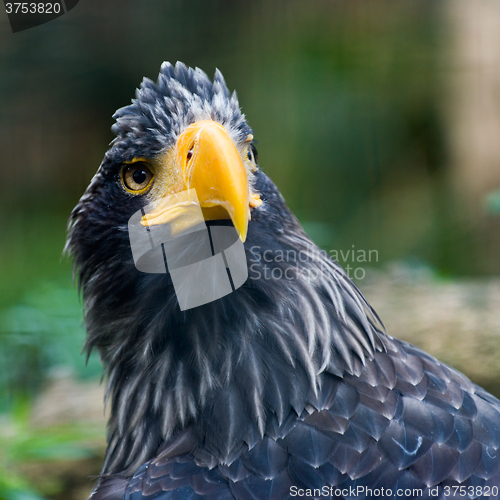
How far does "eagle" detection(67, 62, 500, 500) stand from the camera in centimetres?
140

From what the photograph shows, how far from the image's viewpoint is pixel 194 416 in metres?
1.54

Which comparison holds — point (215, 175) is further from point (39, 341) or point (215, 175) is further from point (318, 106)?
point (318, 106)

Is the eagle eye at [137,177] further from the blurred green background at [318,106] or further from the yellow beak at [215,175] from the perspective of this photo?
the blurred green background at [318,106]

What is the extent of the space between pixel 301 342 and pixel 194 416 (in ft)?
1.15

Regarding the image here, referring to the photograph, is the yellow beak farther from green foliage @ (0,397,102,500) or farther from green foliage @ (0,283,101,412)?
green foliage @ (0,283,101,412)

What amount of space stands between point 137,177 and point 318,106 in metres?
4.34

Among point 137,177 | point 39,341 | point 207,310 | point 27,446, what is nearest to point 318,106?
point 39,341

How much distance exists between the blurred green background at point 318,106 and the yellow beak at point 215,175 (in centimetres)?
384

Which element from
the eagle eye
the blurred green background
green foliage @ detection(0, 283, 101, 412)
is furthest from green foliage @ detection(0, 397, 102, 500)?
the blurred green background

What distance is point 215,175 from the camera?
131 centimetres

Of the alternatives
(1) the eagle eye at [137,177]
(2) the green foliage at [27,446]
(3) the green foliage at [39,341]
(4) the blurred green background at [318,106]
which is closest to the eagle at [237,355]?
(1) the eagle eye at [137,177]

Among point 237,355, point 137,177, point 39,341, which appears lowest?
point 39,341

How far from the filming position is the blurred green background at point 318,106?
5.41 m

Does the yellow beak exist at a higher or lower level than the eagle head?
higher
